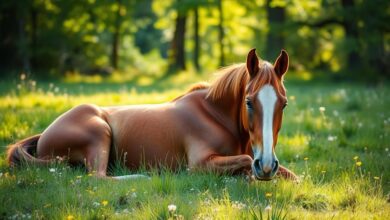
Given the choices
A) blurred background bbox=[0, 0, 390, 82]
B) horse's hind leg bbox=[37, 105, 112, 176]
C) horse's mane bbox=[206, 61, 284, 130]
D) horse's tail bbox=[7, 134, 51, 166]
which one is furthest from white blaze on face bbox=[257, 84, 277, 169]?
blurred background bbox=[0, 0, 390, 82]

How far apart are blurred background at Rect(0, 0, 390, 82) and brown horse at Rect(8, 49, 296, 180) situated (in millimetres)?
13074

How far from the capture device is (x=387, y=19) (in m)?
19.7

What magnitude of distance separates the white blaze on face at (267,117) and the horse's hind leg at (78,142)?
2101 millimetres

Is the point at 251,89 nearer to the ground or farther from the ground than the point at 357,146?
farther from the ground

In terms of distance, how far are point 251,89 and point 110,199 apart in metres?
1.80

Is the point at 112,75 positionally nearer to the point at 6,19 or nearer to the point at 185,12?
the point at 185,12

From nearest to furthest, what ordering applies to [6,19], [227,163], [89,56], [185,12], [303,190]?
[303,190], [227,163], [6,19], [185,12], [89,56]

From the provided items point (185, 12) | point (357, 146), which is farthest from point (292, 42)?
point (357, 146)

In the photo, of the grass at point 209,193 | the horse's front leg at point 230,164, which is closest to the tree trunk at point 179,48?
the grass at point 209,193

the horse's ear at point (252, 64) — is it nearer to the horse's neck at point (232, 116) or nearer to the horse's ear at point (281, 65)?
the horse's ear at point (281, 65)

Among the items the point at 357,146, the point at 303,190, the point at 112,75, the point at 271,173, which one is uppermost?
the point at 271,173

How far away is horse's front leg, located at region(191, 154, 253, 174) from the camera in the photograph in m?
5.39

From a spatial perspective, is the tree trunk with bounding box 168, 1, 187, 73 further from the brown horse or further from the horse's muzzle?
the horse's muzzle

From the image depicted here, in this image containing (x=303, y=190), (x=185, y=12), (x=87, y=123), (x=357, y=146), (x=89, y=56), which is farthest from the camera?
(x=89, y=56)
